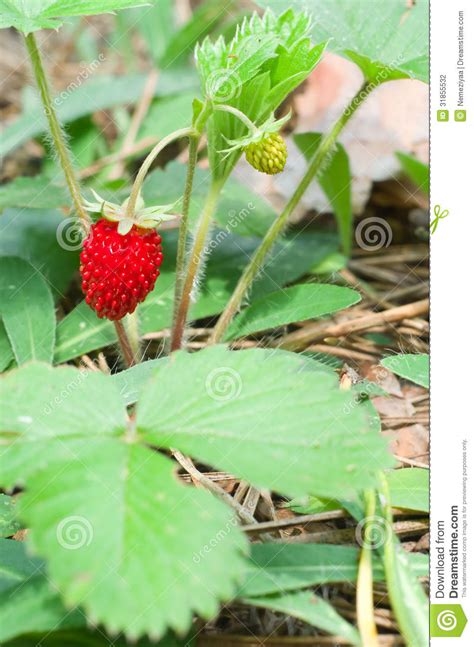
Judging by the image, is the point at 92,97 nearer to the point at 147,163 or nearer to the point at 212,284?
the point at 212,284

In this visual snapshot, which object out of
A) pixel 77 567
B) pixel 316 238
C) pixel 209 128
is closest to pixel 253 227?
pixel 316 238

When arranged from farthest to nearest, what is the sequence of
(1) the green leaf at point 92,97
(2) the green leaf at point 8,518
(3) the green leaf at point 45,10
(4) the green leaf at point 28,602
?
(1) the green leaf at point 92,97, (3) the green leaf at point 45,10, (2) the green leaf at point 8,518, (4) the green leaf at point 28,602

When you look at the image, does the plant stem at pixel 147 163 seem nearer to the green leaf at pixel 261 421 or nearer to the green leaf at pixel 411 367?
the green leaf at pixel 261 421

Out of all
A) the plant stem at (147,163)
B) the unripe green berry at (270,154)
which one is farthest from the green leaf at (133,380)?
the unripe green berry at (270,154)

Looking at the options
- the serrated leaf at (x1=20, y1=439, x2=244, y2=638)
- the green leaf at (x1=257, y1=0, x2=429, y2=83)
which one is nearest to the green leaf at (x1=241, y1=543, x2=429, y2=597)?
the serrated leaf at (x1=20, y1=439, x2=244, y2=638)

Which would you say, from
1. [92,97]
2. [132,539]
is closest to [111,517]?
[132,539]

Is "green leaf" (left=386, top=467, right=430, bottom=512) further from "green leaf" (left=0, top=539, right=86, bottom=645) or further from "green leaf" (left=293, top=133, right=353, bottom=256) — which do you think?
"green leaf" (left=293, top=133, right=353, bottom=256)
